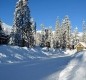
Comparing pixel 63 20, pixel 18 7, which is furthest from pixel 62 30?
pixel 18 7

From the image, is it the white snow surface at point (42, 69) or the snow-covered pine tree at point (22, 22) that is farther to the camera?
the snow-covered pine tree at point (22, 22)

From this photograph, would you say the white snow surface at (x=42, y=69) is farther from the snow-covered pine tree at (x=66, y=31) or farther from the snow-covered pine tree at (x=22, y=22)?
the snow-covered pine tree at (x=66, y=31)

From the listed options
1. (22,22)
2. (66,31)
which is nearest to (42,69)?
(22,22)

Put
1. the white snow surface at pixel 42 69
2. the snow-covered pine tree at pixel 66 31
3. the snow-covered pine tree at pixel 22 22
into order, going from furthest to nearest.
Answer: the snow-covered pine tree at pixel 66 31 < the snow-covered pine tree at pixel 22 22 < the white snow surface at pixel 42 69

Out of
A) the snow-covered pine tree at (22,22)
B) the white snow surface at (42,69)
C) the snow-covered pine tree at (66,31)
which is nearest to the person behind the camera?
the white snow surface at (42,69)

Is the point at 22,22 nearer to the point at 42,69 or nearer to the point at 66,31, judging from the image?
the point at 66,31

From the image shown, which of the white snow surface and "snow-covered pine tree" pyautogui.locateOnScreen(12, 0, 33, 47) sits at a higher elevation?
"snow-covered pine tree" pyautogui.locateOnScreen(12, 0, 33, 47)

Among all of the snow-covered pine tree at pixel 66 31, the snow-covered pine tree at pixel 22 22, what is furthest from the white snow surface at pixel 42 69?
the snow-covered pine tree at pixel 66 31

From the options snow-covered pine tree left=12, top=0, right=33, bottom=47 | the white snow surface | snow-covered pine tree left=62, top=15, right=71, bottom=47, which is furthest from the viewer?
snow-covered pine tree left=62, top=15, right=71, bottom=47

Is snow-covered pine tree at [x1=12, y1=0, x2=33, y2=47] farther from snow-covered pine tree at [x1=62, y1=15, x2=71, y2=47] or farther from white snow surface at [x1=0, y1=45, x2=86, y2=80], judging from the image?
snow-covered pine tree at [x1=62, y1=15, x2=71, y2=47]

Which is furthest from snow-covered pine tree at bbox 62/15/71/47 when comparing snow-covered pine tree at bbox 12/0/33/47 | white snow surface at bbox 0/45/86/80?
white snow surface at bbox 0/45/86/80

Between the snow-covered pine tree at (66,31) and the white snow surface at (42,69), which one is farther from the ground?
the snow-covered pine tree at (66,31)

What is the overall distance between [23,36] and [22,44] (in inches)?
87.6

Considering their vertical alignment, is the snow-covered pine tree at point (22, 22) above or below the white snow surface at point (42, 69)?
above
